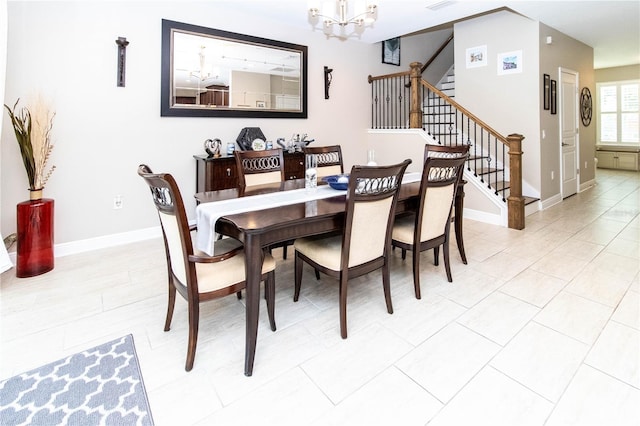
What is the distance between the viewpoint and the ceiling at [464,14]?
419 cm

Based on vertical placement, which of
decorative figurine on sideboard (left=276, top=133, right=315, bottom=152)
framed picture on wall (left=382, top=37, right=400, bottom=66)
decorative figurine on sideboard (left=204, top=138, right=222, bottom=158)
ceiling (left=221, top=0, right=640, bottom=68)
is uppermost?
framed picture on wall (left=382, top=37, right=400, bottom=66)

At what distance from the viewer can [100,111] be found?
11.8 feet

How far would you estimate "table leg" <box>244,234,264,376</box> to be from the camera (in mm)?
1737

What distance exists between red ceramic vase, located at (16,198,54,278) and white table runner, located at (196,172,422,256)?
182cm

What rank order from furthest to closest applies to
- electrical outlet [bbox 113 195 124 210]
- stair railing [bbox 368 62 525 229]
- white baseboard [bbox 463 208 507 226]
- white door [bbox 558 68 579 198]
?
1. white door [bbox 558 68 579 198]
2. white baseboard [bbox 463 208 507 226]
3. stair railing [bbox 368 62 525 229]
4. electrical outlet [bbox 113 195 124 210]

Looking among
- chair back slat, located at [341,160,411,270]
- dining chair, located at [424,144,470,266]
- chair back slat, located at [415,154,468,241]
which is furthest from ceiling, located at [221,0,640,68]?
chair back slat, located at [341,160,411,270]

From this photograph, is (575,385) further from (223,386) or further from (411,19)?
(411,19)

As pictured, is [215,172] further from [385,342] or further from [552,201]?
[552,201]

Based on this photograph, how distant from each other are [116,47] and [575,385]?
4.61m

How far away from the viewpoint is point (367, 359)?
186 centimetres

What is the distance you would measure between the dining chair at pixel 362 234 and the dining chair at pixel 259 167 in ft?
3.43

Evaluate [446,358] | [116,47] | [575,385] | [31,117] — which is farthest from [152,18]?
[575,385]

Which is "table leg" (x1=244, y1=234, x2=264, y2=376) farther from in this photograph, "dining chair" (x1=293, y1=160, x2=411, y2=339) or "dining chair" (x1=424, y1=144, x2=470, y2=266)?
"dining chair" (x1=424, y1=144, x2=470, y2=266)

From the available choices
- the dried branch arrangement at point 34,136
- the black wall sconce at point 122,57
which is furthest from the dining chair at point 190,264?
→ the black wall sconce at point 122,57
